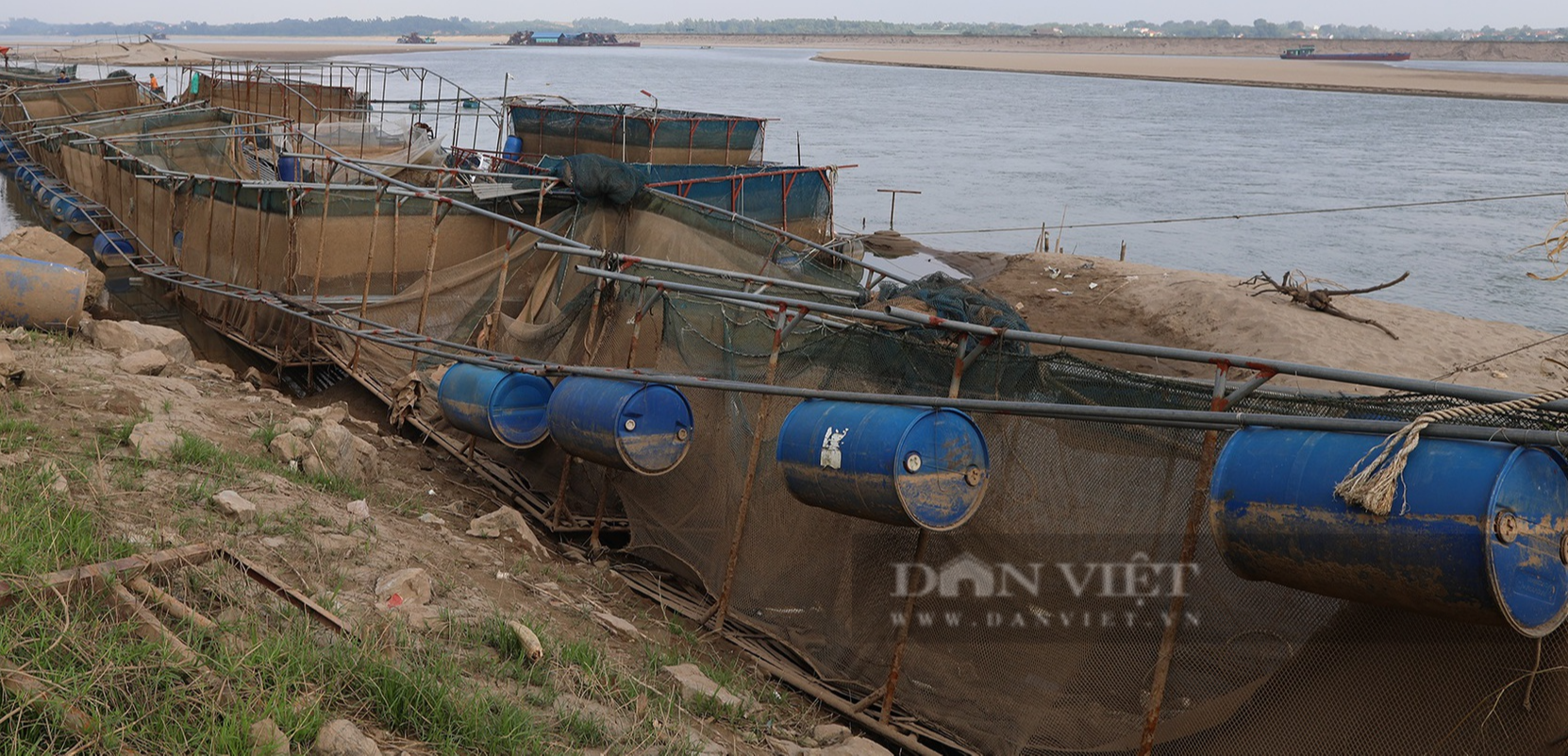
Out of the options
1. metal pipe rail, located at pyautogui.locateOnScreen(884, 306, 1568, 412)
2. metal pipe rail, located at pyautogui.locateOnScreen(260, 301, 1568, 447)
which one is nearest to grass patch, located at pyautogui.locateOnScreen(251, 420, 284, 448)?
metal pipe rail, located at pyautogui.locateOnScreen(260, 301, 1568, 447)

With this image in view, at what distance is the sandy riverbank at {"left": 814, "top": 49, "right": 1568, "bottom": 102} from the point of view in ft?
296

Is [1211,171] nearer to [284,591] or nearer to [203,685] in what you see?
[284,591]

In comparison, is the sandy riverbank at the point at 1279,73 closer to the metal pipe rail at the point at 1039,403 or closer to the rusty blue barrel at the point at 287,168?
the rusty blue barrel at the point at 287,168

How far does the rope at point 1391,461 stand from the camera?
13.0 ft

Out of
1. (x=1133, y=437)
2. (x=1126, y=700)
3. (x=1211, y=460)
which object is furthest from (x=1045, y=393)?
(x=1126, y=700)

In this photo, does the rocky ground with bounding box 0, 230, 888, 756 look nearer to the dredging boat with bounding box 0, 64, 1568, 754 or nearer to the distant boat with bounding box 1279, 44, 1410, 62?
the dredging boat with bounding box 0, 64, 1568, 754

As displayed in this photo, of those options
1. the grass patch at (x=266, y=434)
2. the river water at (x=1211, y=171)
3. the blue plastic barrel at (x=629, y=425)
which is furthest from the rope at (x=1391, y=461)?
the river water at (x=1211, y=171)

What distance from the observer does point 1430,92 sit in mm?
87062

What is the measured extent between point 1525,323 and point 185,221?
25.5 m

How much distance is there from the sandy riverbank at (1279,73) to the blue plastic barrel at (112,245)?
295ft

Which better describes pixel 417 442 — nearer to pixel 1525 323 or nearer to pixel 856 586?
pixel 856 586

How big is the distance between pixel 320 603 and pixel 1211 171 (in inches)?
1919

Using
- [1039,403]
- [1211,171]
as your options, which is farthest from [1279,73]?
[1039,403]

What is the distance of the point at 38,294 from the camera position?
35.7 ft
